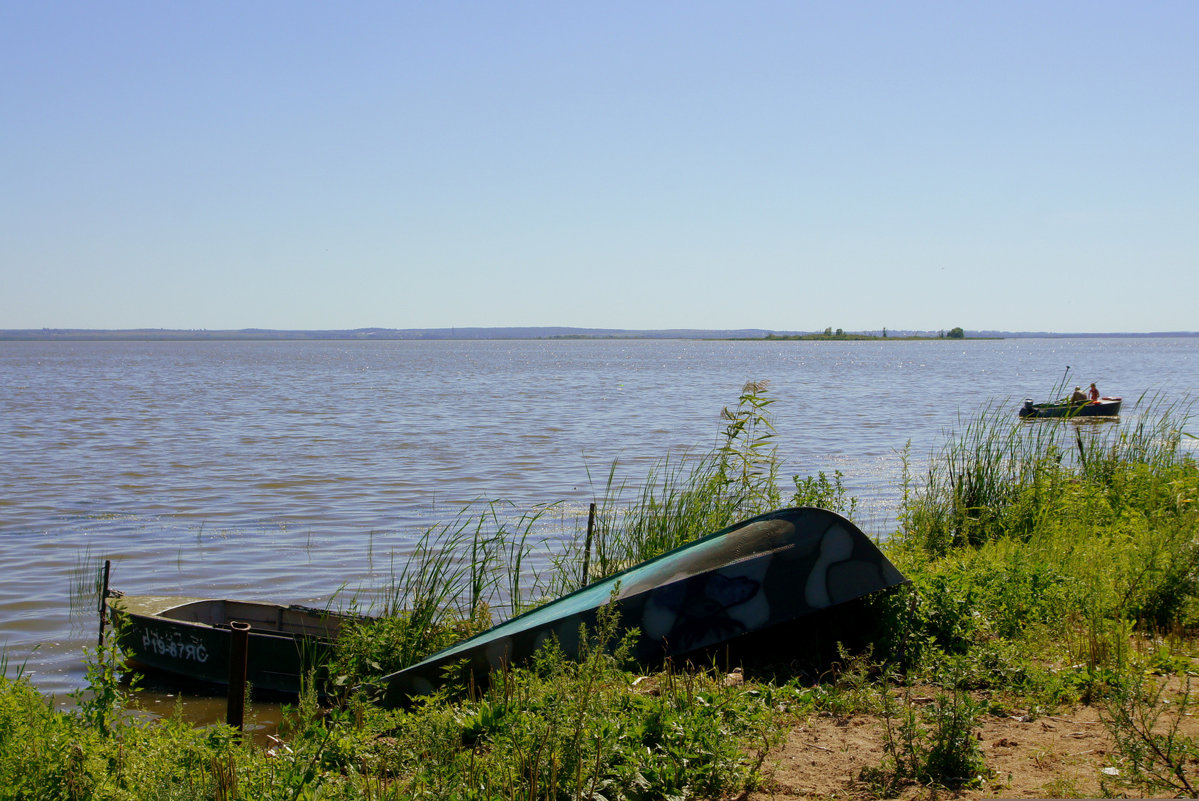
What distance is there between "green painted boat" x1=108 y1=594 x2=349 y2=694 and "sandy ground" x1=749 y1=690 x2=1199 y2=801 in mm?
3941

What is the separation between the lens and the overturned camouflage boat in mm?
5711

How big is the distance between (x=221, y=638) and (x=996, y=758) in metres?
6.13

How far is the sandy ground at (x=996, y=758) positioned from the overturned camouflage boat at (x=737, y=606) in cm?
102

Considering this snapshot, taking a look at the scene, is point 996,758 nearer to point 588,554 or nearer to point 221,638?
point 588,554

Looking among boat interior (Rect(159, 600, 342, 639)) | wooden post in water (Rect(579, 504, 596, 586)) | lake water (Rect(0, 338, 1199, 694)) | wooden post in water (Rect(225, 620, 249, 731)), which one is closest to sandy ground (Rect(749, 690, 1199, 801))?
wooden post in water (Rect(225, 620, 249, 731))

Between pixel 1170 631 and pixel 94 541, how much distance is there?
12.4 metres

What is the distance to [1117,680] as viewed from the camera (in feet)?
15.3

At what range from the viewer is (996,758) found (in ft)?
13.5

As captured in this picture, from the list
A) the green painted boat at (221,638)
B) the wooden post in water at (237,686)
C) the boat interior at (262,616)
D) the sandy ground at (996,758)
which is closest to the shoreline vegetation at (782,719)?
the sandy ground at (996,758)

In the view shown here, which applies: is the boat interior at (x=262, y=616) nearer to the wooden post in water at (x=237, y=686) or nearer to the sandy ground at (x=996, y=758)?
the wooden post in water at (x=237, y=686)

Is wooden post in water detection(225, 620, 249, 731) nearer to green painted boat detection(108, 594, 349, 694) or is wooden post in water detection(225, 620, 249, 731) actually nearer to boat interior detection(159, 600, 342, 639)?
green painted boat detection(108, 594, 349, 694)

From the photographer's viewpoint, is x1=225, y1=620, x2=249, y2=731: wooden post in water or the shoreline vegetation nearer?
the shoreline vegetation

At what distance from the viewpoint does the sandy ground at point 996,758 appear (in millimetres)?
3770

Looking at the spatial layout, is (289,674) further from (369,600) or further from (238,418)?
(238,418)
